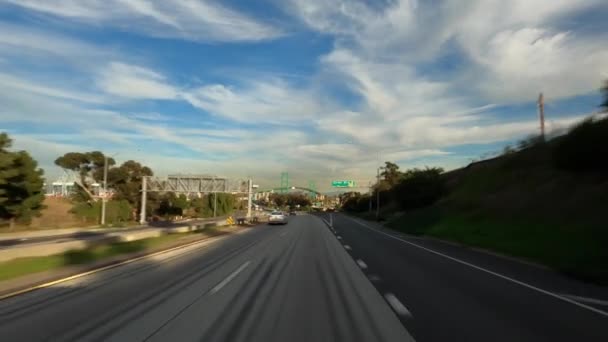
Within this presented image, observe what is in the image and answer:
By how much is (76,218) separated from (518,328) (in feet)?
250

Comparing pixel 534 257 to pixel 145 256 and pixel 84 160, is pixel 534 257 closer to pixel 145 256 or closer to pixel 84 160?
pixel 145 256

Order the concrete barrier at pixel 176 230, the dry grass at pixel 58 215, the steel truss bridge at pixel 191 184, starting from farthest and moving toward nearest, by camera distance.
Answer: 1. the steel truss bridge at pixel 191 184
2. the dry grass at pixel 58 215
3. the concrete barrier at pixel 176 230

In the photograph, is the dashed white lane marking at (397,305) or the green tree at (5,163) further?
the green tree at (5,163)

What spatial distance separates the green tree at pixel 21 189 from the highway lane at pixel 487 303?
5039 cm

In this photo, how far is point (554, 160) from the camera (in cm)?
3206

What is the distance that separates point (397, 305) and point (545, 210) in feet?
65.4

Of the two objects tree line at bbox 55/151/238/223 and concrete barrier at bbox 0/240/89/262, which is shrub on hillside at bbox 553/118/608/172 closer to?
concrete barrier at bbox 0/240/89/262

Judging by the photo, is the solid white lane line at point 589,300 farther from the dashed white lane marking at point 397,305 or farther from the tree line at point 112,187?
the tree line at point 112,187

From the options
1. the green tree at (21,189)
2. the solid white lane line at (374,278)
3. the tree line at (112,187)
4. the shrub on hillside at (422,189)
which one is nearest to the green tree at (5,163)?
the green tree at (21,189)

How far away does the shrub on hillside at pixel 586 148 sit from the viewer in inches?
1049

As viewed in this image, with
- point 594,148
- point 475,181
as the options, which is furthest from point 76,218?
point 594,148

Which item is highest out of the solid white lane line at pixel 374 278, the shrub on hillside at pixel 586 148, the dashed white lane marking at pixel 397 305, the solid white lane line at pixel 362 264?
the shrub on hillside at pixel 586 148

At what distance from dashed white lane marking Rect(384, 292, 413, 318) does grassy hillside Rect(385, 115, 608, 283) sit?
6.24 m

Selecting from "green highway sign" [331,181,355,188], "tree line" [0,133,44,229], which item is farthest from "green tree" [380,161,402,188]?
"tree line" [0,133,44,229]
